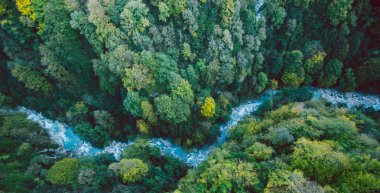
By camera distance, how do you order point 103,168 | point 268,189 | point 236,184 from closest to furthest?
point 268,189
point 236,184
point 103,168

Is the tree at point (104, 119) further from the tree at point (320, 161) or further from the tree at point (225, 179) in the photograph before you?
the tree at point (320, 161)

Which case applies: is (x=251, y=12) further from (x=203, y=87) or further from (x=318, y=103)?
(x=318, y=103)

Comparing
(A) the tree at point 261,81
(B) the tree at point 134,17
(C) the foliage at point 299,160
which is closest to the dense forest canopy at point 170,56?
(B) the tree at point 134,17

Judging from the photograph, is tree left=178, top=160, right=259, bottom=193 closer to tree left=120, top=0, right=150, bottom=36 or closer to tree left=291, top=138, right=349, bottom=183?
tree left=291, top=138, right=349, bottom=183

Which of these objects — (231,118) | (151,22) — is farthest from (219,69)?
(151,22)

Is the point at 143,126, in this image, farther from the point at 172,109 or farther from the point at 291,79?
the point at 291,79

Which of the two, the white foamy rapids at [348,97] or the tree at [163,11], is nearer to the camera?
the tree at [163,11]
